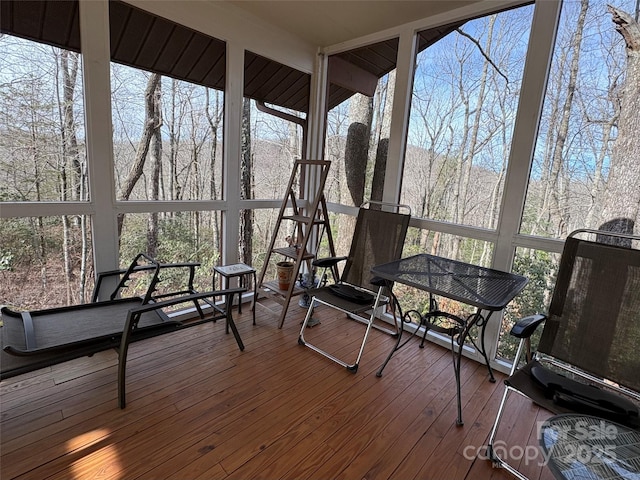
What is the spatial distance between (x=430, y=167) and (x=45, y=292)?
308 centimetres

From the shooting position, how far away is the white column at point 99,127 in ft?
6.77

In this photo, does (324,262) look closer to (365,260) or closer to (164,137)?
(365,260)

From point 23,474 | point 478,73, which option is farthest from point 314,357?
point 478,73

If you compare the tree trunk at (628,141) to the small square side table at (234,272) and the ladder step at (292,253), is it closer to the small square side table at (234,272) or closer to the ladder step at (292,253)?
the ladder step at (292,253)

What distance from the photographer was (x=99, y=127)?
2176 mm

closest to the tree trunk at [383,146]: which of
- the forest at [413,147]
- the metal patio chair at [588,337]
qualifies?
the forest at [413,147]

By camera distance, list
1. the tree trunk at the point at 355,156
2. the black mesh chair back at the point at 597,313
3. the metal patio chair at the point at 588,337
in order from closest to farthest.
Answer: the metal patio chair at the point at 588,337 → the black mesh chair back at the point at 597,313 → the tree trunk at the point at 355,156

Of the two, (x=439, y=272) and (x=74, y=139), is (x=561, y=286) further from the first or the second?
(x=74, y=139)

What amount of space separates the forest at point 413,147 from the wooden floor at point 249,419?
66 centimetres

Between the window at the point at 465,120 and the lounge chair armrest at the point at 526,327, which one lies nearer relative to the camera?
the lounge chair armrest at the point at 526,327

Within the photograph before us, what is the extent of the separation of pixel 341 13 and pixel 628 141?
226cm

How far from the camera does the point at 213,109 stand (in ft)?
9.30

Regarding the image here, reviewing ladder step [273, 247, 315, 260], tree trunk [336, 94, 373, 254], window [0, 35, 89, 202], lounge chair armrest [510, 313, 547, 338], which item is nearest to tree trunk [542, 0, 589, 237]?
lounge chair armrest [510, 313, 547, 338]

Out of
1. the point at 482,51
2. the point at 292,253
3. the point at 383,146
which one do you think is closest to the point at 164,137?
the point at 292,253
